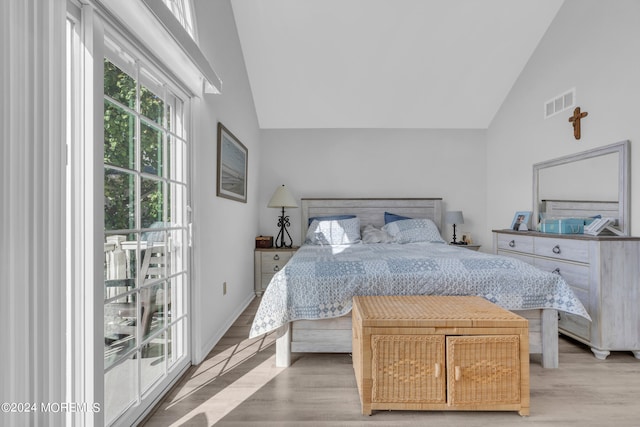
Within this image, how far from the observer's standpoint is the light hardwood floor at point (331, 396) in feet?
4.97

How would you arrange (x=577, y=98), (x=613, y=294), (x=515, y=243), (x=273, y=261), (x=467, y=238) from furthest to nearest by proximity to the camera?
(x=467, y=238) → (x=273, y=261) → (x=515, y=243) → (x=577, y=98) → (x=613, y=294)

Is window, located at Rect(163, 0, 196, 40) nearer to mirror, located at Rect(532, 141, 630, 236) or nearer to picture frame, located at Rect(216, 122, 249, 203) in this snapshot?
picture frame, located at Rect(216, 122, 249, 203)

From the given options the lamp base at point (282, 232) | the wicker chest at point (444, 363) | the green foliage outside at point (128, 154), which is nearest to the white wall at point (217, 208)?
the green foliage outside at point (128, 154)

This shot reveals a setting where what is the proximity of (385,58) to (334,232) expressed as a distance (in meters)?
1.95

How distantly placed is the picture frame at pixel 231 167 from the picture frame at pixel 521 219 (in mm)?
2859

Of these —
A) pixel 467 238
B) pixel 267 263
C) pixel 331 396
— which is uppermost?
pixel 467 238

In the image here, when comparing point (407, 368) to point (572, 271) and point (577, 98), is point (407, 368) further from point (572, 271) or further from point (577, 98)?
point (577, 98)

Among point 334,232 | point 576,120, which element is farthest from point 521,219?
point 334,232

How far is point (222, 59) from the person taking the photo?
2586 millimetres

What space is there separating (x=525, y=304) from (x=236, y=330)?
6.93ft

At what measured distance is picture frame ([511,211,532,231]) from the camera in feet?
10.7

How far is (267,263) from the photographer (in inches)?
147
